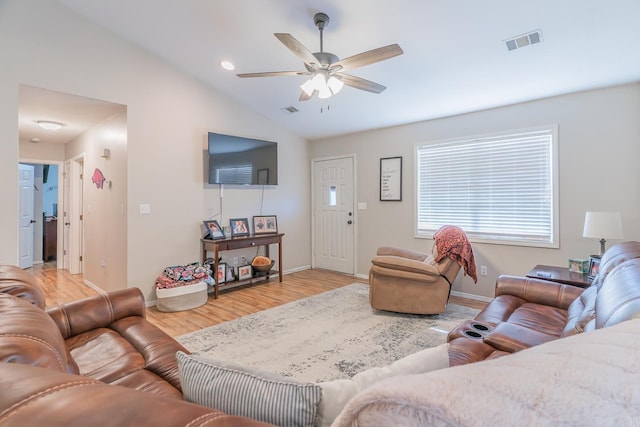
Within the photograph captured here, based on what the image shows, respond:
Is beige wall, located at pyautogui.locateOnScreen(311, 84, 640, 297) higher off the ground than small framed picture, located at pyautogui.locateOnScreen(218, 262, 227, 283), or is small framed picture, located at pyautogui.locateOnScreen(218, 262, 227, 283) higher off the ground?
beige wall, located at pyautogui.locateOnScreen(311, 84, 640, 297)

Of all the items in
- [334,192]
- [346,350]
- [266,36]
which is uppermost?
[266,36]

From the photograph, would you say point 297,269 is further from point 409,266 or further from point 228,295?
point 409,266

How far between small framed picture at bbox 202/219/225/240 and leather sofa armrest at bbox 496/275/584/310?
328 cm

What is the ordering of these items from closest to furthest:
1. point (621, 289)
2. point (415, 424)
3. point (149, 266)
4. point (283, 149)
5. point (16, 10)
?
1. point (415, 424)
2. point (621, 289)
3. point (16, 10)
4. point (149, 266)
5. point (283, 149)

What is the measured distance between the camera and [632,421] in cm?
37

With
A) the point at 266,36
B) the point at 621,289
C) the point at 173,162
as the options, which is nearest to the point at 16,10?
the point at 173,162

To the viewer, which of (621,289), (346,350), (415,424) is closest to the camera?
(415,424)

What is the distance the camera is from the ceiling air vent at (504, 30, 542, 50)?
2.42m

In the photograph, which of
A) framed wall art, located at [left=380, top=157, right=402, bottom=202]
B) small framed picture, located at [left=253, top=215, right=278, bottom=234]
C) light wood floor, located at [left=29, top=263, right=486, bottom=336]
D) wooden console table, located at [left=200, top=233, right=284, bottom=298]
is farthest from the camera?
small framed picture, located at [left=253, top=215, right=278, bottom=234]

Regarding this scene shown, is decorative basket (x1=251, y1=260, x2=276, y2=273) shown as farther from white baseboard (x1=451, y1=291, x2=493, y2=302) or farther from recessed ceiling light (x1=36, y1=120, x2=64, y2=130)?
recessed ceiling light (x1=36, y1=120, x2=64, y2=130)

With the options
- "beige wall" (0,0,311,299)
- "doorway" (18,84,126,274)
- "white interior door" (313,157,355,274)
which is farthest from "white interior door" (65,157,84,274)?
"white interior door" (313,157,355,274)

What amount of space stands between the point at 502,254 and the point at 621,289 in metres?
2.60

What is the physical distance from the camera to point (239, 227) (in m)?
4.50

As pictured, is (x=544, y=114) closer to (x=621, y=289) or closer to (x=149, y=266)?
(x=621, y=289)
